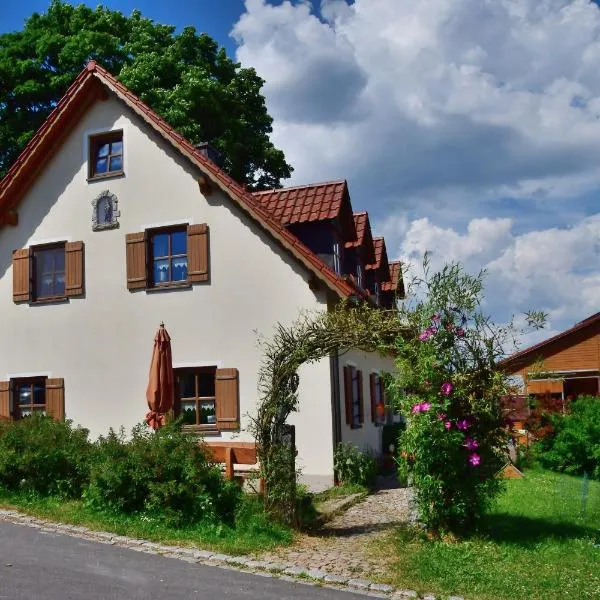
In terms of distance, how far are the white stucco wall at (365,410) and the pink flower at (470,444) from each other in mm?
6743

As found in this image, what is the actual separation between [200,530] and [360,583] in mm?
2678

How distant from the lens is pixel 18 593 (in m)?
7.43

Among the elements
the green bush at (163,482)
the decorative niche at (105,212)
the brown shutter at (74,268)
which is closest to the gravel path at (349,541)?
the green bush at (163,482)

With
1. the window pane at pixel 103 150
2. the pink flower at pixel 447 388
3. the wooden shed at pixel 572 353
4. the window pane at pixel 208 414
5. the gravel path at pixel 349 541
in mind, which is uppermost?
the window pane at pixel 103 150

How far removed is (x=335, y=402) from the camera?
15.8 m

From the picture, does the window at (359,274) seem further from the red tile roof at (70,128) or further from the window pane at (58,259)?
the window pane at (58,259)

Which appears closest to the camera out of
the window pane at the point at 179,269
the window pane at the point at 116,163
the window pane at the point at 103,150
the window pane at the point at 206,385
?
the window pane at the point at 206,385

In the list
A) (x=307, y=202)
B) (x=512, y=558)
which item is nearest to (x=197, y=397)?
(x=307, y=202)

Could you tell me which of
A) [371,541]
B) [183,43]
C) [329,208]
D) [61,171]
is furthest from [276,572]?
[183,43]

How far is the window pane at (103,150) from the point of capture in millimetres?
18531

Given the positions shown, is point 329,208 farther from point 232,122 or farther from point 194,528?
point 232,122

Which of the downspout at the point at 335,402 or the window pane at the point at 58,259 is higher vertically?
the window pane at the point at 58,259

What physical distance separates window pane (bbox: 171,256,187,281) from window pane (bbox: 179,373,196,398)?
2.11m

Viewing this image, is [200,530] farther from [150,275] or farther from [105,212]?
[105,212]
